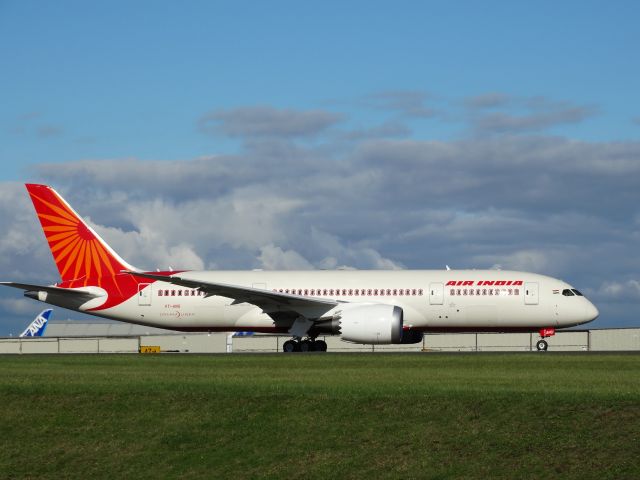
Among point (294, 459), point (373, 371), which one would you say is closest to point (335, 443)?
point (294, 459)

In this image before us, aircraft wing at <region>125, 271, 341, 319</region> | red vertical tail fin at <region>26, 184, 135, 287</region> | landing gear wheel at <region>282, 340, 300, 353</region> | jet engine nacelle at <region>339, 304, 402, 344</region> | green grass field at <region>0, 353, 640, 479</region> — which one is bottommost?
green grass field at <region>0, 353, 640, 479</region>

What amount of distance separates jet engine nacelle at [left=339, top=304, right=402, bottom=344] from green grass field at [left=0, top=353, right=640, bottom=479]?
15.0 m

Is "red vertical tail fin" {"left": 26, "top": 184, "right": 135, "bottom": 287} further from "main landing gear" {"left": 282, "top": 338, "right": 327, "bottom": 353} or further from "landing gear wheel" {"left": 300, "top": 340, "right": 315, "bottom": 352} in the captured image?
"landing gear wheel" {"left": 300, "top": 340, "right": 315, "bottom": 352}

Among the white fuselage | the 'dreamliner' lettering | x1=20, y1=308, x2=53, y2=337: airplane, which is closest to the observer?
the white fuselage

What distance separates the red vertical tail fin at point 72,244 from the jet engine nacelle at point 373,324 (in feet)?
45.3

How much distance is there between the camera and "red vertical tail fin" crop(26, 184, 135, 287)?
168 ft

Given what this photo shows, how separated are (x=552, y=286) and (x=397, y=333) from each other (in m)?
8.40

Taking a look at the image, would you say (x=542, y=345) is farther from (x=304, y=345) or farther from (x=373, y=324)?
(x=304, y=345)

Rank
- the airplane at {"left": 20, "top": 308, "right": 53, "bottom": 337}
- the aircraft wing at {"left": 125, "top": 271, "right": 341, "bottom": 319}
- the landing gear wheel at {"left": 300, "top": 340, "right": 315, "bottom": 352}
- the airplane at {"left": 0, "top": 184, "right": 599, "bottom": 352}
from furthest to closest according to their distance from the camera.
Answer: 1. the airplane at {"left": 20, "top": 308, "right": 53, "bottom": 337}
2. the landing gear wheel at {"left": 300, "top": 340, "right": 315, "bottom": 352}
3. the airplane at {"left": 0, "top": 184, "right": 599, "bottom": 352}
4. the aircraft wing at {"left": 125, "top": 271, "right": 341, "bottom": 319}

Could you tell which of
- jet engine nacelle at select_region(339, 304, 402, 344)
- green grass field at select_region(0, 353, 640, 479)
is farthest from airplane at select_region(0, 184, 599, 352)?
green grass field at select_region(0, 353, 640, 479)

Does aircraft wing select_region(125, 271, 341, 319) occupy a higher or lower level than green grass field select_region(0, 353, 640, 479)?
higher

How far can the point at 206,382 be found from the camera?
27156mm

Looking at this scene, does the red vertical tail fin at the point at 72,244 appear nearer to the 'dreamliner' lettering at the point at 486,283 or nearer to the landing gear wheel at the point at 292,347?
the landing gear wheel at the point at 292,347

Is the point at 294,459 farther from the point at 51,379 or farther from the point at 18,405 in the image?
the point at 51,379
